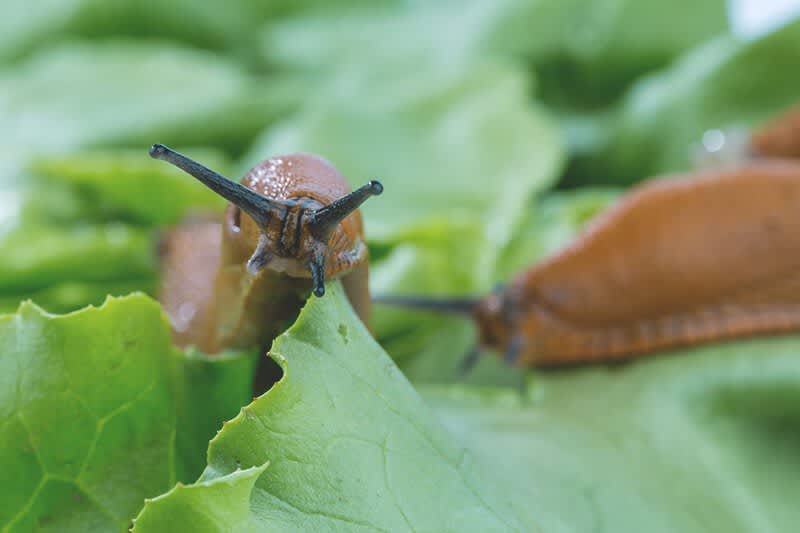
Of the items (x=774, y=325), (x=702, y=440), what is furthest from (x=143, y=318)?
(x=774, y=325)

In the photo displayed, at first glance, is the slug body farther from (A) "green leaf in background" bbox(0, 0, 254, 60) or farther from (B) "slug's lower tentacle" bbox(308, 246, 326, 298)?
(A) "green leaf in background" bbox(0, 0, 254, 60)

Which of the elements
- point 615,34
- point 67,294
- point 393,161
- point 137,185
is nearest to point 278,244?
point 67,294

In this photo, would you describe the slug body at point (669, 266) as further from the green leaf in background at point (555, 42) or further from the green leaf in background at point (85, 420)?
the green leaf in background at point (555, 42)

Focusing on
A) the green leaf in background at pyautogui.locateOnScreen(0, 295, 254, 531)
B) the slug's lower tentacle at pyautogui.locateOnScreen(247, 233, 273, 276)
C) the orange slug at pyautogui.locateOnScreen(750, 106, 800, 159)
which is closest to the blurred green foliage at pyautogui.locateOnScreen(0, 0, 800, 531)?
the green leaf in background at pyautogui.locateOnScreen(0, 295, 254, 531)

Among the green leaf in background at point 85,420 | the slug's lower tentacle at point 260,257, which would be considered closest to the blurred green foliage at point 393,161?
the green leaf in background at point 85,420

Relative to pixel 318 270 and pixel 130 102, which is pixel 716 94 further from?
pixel 318 270

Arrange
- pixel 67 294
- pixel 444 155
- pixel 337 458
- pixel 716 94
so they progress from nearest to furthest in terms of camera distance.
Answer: pixel 337 458 < pixel 67 294 < pixel 444 155 < pixel 716 94
